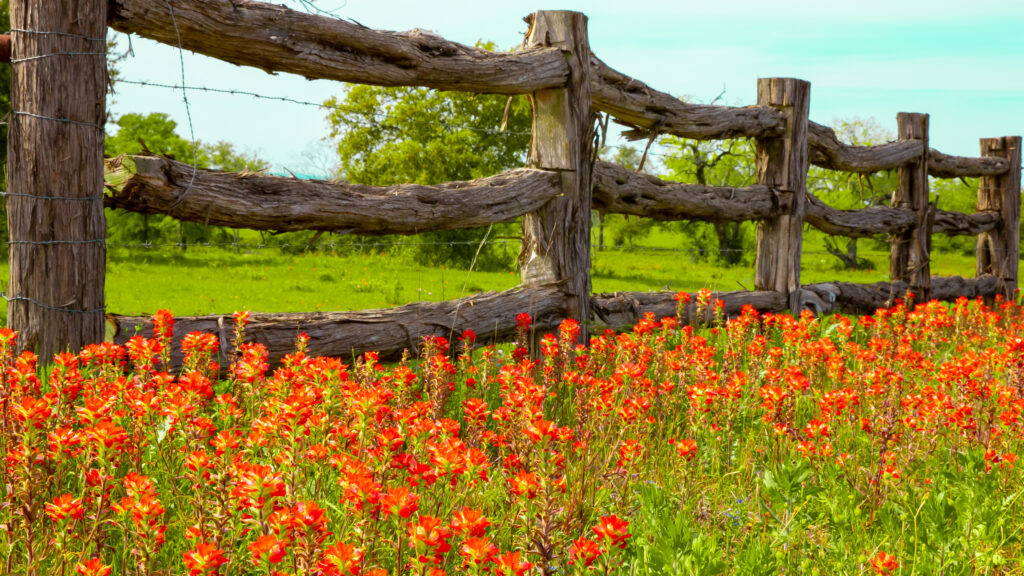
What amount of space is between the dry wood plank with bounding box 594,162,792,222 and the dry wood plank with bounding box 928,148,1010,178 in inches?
131

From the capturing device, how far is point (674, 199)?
6.46 meters

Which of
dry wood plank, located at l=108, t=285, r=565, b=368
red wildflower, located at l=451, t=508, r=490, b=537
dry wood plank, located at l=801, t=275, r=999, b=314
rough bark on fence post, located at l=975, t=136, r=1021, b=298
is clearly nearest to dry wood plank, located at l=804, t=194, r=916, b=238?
dry wood plank, located at l=801, t=275, r=999, b=314

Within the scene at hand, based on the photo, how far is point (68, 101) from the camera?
3.68 meters

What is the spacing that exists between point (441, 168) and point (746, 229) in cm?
1568

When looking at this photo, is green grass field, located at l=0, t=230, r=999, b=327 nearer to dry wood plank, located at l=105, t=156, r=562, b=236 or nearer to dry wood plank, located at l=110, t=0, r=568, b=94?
dry wood plank, located at l=105, t=156, r=562, b=236

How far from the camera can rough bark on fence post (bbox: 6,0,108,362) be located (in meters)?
3.66

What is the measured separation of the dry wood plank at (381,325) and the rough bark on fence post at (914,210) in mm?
5606

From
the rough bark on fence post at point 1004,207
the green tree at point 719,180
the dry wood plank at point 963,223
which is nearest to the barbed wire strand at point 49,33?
the dry wood plank at point 963,223

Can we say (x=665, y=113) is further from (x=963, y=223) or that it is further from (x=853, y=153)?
(x=963, y=223)

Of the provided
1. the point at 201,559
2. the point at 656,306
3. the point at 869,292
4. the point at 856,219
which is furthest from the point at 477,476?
the point at 869,292

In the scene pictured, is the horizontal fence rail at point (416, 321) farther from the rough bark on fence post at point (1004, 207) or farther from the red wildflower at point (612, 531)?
the rough bark on fence post at point (1004, 207)

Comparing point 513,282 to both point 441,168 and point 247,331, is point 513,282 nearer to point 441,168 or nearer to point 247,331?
point 441,168

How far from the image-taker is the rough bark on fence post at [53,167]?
12.0 ft

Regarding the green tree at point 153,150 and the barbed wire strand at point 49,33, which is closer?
the barbed wire strand at point 49,33
